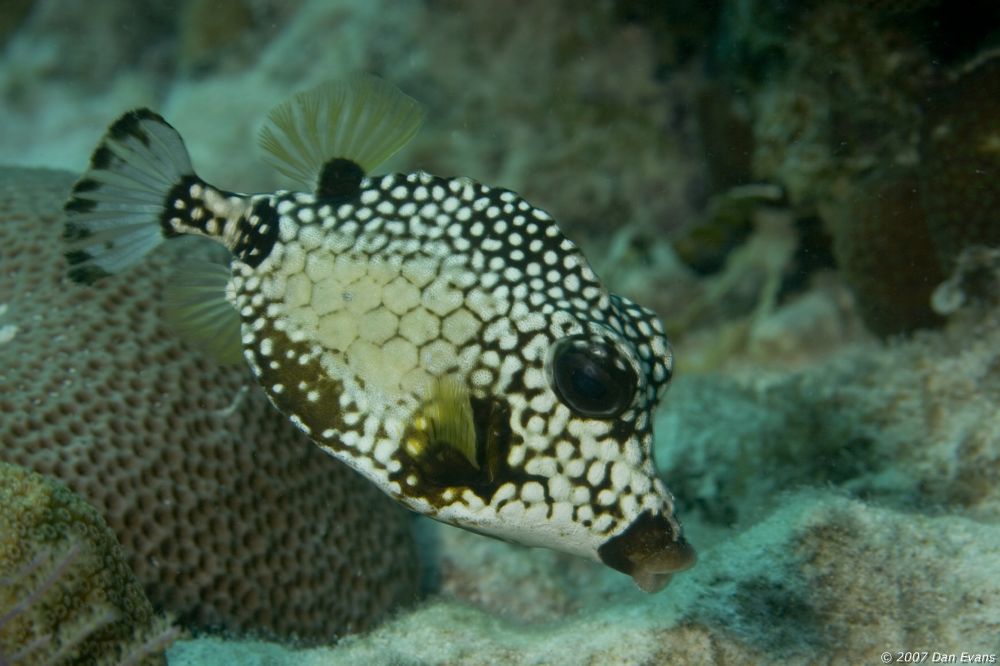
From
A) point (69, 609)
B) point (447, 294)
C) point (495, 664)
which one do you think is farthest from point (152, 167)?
point (495, 664)

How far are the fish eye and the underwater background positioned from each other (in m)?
0.94

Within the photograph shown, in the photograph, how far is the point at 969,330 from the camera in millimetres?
4273

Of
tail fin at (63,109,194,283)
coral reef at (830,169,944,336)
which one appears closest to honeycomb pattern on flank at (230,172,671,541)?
tail fin at (63,109,194,283)

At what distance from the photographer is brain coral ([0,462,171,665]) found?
2.06 metres

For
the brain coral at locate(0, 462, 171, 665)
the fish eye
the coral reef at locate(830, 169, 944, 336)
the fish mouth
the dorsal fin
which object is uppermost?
the coral reef at locate(830, 169, 944, 336)

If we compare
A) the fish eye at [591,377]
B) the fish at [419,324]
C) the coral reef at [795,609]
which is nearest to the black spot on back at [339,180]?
the fish at [419,324]

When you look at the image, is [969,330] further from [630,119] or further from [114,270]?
[114,270]

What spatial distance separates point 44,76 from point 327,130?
8311mm

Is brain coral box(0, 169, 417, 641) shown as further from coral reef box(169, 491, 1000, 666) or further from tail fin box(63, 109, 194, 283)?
tail fin box(63, 109, 194, 283)

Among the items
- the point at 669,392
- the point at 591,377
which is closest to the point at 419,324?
the point at 591,377

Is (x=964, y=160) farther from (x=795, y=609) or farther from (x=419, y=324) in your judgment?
(x=419, y=324)

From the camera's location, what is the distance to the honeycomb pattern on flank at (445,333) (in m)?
2.56

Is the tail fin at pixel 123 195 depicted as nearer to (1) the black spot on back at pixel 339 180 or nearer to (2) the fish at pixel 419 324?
(2) the fish at pixel 419 324

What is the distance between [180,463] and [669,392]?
311 centimetres
